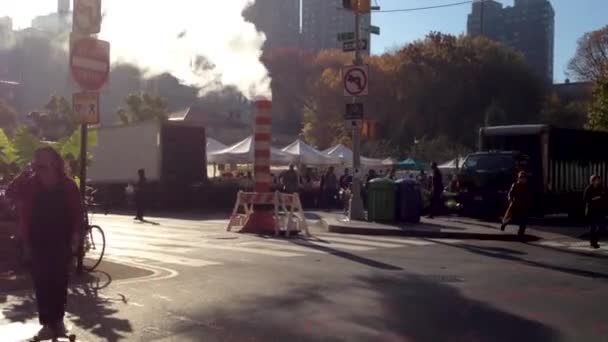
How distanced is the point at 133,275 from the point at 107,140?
2135 cm

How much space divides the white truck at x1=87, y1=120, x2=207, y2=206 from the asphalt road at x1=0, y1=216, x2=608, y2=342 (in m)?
14.6

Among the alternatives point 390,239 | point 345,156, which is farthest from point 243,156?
point 390,239

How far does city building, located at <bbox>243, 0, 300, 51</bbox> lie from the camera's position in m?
57.9

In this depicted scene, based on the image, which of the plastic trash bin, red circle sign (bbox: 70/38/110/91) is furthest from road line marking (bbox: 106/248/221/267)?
the plastic trash bin

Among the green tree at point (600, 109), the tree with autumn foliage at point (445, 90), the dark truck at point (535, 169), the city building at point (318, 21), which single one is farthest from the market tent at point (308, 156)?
the city building at point (318, 21)

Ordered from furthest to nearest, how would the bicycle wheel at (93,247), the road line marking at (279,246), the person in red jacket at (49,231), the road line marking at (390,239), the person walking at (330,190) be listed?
the person walking at (330,190), the road line marking at (390,239), the road line marking at (279,246), the bicycle wheel at (93,247), the person in red jacket at (49,231)

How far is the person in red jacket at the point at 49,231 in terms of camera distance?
7332 mm

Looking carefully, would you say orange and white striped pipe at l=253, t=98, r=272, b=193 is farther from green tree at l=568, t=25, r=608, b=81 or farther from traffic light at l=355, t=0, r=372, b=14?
green tree at l=568, t=25, r=608, b=81

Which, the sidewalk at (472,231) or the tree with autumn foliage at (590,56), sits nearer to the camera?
the sidewalk at (472,231)

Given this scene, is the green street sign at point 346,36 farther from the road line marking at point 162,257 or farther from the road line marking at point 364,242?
the road line marking at point 162,257

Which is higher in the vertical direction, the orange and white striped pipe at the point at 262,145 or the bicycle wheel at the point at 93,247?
the orange and white striped pipe at the point at 262,145

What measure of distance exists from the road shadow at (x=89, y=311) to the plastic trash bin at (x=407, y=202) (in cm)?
1210

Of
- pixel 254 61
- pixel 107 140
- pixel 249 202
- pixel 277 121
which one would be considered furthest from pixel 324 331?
pixel 277 121

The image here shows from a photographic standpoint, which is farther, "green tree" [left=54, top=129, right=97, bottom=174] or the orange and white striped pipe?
the orange and white striped pipe
